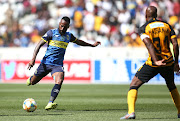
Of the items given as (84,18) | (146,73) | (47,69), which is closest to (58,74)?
(47,69)

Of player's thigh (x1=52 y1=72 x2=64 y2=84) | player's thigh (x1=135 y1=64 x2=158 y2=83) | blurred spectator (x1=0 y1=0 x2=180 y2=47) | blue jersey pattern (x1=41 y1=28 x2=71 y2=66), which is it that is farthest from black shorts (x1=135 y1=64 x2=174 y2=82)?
blurred spectator (x1=0 y1=0 x2=180 y2=47)

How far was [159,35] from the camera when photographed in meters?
7.62

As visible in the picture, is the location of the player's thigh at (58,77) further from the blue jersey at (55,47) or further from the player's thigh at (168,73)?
the player's thigh at (168,73)

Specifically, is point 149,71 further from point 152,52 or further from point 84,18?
point 84,18

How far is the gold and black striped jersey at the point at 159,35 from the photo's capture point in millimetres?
7602

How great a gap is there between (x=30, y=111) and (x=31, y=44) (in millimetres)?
15564

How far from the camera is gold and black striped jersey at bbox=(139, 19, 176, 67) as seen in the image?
299 inches

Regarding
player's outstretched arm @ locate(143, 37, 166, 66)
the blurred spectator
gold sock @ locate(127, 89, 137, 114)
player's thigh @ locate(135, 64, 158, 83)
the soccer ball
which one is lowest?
the soccer ball

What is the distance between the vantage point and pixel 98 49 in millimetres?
22641

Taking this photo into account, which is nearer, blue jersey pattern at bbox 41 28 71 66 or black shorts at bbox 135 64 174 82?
black shorts at bbox 135 64 174 82

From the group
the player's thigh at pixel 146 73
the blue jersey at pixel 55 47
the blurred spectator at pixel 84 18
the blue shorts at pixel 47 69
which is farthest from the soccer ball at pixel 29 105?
the blurred spectator at pixel 84 18

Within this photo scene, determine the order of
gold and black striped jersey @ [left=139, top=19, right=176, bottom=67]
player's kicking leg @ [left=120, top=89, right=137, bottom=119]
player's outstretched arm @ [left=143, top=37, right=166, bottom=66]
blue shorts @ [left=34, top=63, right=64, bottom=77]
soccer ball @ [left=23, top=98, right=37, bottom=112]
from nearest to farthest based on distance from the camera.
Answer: player's outstretched arm @ [left=143, top=37, right=166, bottom=66] → gold and black striped jersey @ [left=139, top=19, right=176, bottom=67] → player's kicking leg @ [left=120, top=89, right=137, bottom=119] → soccer ball @ [left=23, top=98, right=37, bottom=112] → blue shorts @ [left=34, top=63, right=64, bottom=77]

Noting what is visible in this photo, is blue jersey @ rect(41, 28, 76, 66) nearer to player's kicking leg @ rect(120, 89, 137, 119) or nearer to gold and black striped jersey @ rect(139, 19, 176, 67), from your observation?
player's kicking leg @ rect(120, 89, 137, 119)

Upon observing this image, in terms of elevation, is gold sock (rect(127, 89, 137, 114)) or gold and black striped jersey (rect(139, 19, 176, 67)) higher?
gold and black striped jersey (rect(139, 19, 176, 67))
